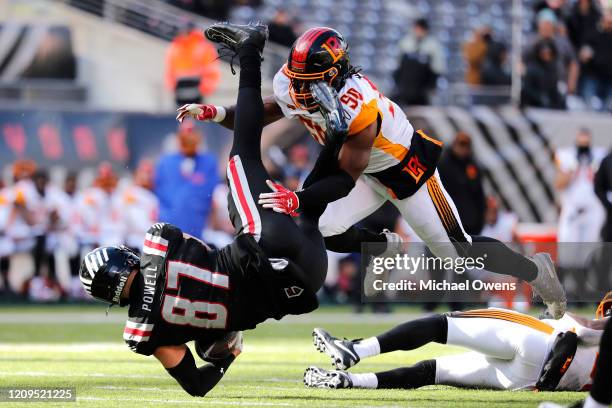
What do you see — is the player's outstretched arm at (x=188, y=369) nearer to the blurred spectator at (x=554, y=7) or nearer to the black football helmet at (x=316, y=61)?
the black football helmet at (x=316, y=61)

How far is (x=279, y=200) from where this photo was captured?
614 centimetres

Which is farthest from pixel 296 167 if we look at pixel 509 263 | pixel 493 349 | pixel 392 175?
pixel 493 349

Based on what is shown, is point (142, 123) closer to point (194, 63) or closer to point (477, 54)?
point (194, 63)

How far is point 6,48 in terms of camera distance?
16.6m

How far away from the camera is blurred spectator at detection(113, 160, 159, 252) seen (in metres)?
14.7

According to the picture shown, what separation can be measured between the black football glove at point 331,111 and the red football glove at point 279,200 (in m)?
0.53

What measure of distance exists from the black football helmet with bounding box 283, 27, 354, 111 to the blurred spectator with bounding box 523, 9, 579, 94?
9279 millimetres

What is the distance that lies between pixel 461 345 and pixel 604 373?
5.38 ft

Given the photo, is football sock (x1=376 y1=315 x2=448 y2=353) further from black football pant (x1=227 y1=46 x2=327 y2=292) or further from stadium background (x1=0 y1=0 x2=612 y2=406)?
stadium background (x1=0 y1=0 x2=612 y2=406)

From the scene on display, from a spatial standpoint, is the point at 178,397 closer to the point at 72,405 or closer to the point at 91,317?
the point at 72,405

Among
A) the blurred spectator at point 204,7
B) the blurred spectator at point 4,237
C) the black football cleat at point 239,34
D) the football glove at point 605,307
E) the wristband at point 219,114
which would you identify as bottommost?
the blurred spectator at point 4,237

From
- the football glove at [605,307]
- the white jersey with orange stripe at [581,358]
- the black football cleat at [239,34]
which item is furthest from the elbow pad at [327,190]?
the football glove at [605,307]

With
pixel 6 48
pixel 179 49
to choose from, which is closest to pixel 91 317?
pixel 179 49

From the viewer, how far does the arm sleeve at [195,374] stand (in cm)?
615
